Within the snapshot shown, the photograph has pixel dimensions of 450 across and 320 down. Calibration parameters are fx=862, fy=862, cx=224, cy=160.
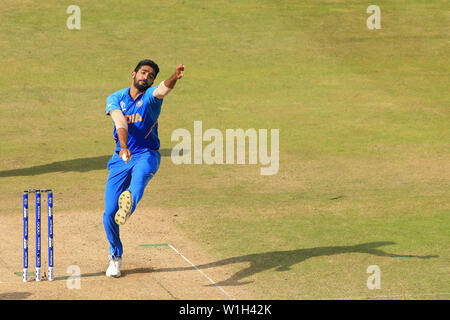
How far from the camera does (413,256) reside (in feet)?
37.2

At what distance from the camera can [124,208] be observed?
973cm

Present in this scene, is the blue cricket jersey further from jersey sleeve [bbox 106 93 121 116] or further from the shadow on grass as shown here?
the shadow on grass

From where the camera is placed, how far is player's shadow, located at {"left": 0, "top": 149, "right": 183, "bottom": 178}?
16.8 m

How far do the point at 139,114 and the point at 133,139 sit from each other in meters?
Result: 0.33

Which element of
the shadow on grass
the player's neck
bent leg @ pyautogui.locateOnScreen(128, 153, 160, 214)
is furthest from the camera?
the player's neck

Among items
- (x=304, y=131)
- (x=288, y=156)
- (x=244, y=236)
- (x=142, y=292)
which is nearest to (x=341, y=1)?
(x=304, y=131)

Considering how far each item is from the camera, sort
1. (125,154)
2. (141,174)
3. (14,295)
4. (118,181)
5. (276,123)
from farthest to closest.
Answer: (276,123) < (118,181) < (141,174) < (125,154) < (14,295)

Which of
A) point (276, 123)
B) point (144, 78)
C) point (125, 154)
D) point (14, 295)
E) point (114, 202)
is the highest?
point (144, 78)

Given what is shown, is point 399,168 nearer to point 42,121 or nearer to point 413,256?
point 413,256

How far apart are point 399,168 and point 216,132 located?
4952 millimetres

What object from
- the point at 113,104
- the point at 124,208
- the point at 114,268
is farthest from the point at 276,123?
the point at 124,208

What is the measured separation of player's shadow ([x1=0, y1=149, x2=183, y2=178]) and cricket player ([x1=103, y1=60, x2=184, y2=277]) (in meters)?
6.45

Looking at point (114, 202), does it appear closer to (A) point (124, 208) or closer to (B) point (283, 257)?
(A) point (124, 208)

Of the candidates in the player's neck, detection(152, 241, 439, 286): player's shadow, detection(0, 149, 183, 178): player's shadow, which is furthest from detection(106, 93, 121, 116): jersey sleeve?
detection(0, 149, 183, 178): player's shadow
